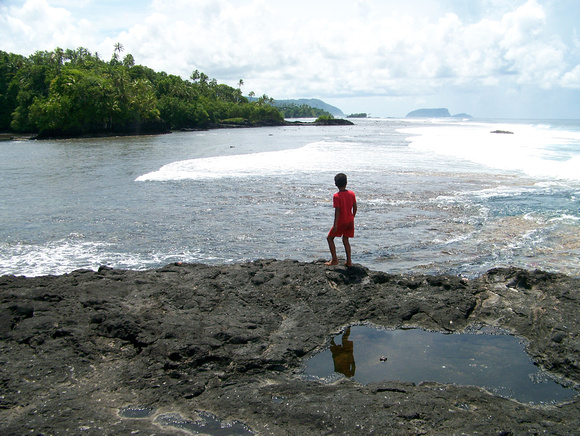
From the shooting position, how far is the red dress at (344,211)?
22.1 feet

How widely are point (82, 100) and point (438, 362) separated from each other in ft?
226

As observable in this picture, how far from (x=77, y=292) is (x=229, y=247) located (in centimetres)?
443

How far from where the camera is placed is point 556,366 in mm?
4637

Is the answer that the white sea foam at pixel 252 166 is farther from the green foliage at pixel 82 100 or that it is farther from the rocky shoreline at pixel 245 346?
the green foliage at pixel 82 100

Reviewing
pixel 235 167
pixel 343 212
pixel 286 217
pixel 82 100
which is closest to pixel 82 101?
pixel 82 100

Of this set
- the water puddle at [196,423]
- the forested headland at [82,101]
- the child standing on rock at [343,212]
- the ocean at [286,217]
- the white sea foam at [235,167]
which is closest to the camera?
the water puddle at [196,423]

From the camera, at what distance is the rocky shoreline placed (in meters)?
3.71

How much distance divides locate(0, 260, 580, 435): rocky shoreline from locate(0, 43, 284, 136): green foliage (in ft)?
210

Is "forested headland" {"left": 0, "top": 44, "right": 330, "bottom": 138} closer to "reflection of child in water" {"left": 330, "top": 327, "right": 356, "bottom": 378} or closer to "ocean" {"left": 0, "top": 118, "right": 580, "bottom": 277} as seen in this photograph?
"ocean" {"left": 0, "top": 118, "right": 580, "bottom": 277}

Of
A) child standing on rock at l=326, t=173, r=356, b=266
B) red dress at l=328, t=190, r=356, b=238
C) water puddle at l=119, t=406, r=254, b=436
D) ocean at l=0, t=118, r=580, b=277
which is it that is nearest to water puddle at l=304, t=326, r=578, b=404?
water puddle at l=119, t=406, r=254, b=436

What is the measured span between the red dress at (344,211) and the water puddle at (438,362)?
1.81 m

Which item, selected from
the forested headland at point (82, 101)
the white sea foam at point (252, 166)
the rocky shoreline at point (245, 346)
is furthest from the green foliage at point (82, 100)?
the rocky shoreline at point (245, 346)

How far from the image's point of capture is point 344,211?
6.79 meters

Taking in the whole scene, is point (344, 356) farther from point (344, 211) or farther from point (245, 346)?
point (344, 211)
